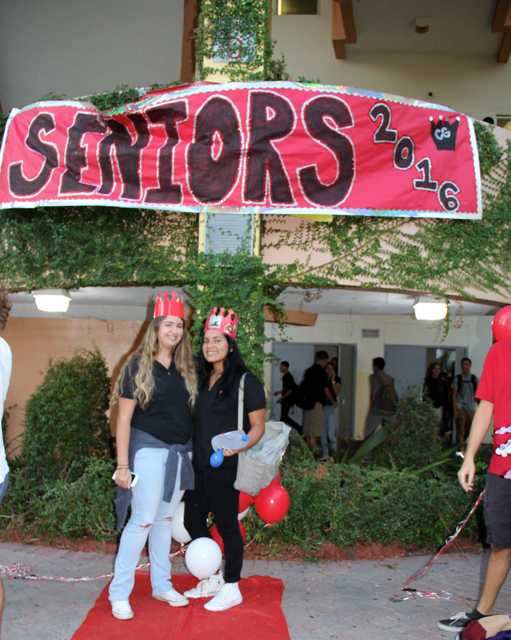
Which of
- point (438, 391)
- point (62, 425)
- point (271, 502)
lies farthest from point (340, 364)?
point (271, 502)

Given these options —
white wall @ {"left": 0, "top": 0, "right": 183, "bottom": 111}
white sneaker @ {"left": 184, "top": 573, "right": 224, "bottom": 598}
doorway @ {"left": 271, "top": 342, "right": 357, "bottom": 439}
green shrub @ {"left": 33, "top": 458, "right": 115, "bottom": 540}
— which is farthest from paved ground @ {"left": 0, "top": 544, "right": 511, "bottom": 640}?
white wall @ {"left": 0, "top": 0, "right": 183, "bottom": 111}

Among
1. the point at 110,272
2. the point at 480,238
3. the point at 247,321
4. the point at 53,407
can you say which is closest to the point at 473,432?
the point at 247,321

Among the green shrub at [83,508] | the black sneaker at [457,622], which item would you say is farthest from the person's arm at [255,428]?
the green shrub at [83,508]

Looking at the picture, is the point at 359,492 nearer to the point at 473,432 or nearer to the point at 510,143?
the point at 473,432

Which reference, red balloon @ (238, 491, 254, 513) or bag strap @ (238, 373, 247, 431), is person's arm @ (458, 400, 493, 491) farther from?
red balloon @ (238, 491, 254, 513)

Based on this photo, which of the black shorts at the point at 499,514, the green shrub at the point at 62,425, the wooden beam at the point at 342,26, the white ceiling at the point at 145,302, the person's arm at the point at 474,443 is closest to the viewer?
the black shorts at the point at 499,514

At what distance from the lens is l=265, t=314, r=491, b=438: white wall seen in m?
13.7

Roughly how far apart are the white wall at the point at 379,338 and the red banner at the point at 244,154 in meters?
7.52

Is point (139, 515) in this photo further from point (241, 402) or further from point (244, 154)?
point (244, 154)

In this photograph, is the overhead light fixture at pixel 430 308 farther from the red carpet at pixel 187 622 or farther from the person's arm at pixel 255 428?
the red carpet at pixel 187 622

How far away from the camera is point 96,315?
10.2 meters

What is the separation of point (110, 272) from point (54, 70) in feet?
24.3

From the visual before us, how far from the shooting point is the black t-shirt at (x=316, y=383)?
1149 centimetres

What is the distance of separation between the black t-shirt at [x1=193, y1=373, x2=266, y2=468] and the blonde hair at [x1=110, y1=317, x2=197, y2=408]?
108 mm
